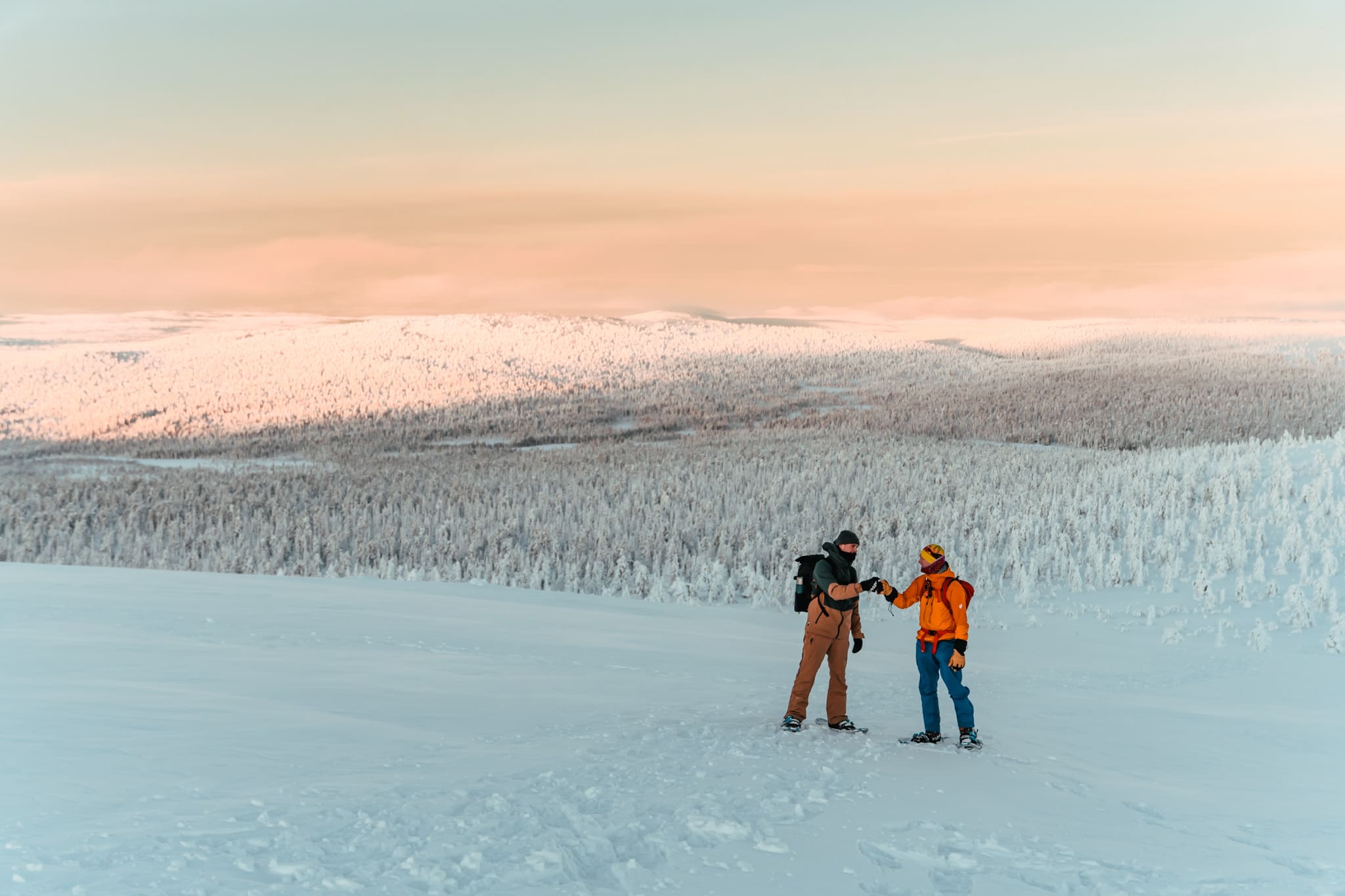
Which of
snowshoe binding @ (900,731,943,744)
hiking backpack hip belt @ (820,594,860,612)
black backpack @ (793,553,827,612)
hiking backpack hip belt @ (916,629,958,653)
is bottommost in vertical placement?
snowshoe binding @ (900,731,943,744)

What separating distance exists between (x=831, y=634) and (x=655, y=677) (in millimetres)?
2765

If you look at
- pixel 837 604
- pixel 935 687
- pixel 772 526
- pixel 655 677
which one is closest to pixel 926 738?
pixel 935 687

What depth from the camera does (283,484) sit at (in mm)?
38531

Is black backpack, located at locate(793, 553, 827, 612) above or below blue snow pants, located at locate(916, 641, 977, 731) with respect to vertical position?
above

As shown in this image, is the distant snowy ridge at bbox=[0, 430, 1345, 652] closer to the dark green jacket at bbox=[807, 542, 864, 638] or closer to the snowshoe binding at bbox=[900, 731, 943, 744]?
the snowshoe binding at bbox=[900, 731, 943, 744]

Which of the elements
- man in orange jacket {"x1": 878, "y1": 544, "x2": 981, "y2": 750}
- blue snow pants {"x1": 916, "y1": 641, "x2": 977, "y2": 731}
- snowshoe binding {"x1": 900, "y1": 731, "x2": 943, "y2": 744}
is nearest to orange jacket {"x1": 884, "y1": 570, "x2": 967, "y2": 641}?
man in orange jacket {"x1": 878, "y1": 544, "x2": 981, "y2": 750}

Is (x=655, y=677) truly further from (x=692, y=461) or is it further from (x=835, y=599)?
(x=692, y=461)

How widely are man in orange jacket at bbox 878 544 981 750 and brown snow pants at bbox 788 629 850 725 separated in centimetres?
65

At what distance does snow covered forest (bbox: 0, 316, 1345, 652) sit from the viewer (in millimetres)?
22234

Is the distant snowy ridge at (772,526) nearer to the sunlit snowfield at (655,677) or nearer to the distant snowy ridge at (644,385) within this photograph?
the sunlit snowfield at (655,677)

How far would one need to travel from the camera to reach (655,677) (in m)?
11.0

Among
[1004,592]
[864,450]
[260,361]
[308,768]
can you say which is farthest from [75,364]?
[308,768]

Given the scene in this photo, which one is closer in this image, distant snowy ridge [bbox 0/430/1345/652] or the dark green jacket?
the dark green jacket

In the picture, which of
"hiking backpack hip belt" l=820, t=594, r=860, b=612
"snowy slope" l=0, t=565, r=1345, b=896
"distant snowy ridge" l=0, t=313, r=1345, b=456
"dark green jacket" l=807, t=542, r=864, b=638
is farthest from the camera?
"distant snowy ridge" l=0, t=313, r=1345, b=456
